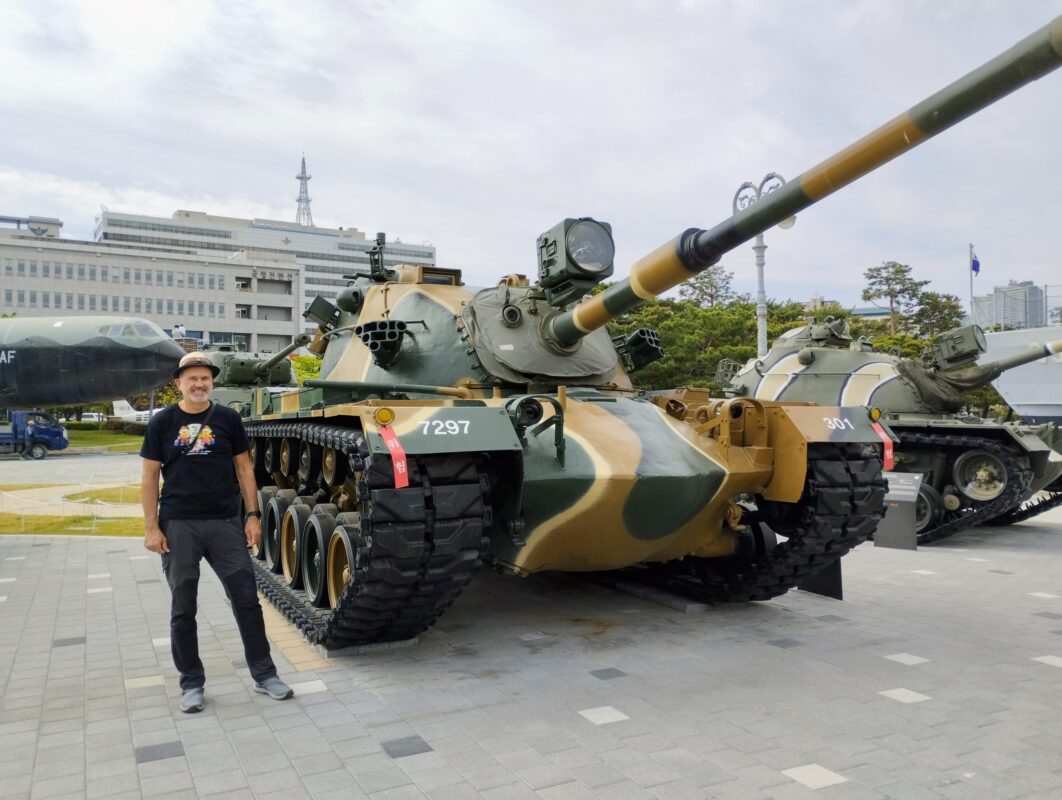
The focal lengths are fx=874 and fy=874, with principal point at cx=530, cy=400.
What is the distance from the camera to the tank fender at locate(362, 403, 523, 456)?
5312mm

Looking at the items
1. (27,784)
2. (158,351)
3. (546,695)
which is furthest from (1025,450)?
(158,351)

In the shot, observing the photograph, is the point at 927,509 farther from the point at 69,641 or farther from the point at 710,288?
the point at 710,288

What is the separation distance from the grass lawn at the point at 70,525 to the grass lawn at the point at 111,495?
101 inches

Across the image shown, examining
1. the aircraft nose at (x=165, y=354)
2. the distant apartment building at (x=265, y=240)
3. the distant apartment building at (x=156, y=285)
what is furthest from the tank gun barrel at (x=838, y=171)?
the distant apartment building at (x=265, y=240)

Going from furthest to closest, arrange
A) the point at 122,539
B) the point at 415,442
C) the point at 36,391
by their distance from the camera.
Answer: the point at 36,391 < the point at 122,539 < the point at 415,442

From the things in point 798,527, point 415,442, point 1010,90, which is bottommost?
point 798,527

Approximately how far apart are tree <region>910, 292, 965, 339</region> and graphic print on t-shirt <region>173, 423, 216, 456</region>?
41.4 meters

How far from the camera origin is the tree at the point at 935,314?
135 feet

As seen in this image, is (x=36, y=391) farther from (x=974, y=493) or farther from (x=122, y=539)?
(x=974, y=493)

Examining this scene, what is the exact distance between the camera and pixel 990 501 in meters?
13.1

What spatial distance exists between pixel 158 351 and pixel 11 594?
34.6 feet

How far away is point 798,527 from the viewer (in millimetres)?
7023

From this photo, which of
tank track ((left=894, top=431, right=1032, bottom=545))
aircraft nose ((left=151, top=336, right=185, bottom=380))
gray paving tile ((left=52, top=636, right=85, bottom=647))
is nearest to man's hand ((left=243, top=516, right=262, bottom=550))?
gray paving tile ((left=52, top=636, right=85, bottom=647))

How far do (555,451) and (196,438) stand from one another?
2.29 meters
